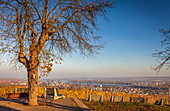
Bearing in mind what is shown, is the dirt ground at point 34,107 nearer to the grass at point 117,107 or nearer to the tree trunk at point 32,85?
the tree trunk at point 32,85

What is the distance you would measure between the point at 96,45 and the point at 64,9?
133 inches

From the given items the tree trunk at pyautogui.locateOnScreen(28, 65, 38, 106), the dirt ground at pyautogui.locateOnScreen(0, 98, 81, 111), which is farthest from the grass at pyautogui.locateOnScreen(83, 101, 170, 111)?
the tree trunk at pyautogui.locateOnScreen(28, 65, 38, 106)

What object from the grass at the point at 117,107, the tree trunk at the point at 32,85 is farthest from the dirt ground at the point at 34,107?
the grass at the point at 117,107

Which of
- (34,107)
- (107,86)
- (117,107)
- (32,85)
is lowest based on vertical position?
(107,86)

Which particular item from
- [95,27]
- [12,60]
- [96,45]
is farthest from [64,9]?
[12,60]

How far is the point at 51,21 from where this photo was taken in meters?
10.2

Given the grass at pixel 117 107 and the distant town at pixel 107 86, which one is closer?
the grass at pixel 117 107

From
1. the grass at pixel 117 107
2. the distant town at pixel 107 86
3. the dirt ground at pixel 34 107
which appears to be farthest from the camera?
the distant town at pixel 107 86

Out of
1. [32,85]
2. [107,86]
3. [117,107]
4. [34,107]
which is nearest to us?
[34,107]

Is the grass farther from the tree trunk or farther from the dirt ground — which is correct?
the tree trunk

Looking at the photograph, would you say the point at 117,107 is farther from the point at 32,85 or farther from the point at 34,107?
the point at 32,85

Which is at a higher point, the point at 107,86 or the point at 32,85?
the point at 32,85

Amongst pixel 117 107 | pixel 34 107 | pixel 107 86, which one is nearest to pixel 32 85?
pixel 34 107

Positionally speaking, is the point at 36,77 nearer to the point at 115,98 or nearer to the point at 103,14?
the point at 103,14
